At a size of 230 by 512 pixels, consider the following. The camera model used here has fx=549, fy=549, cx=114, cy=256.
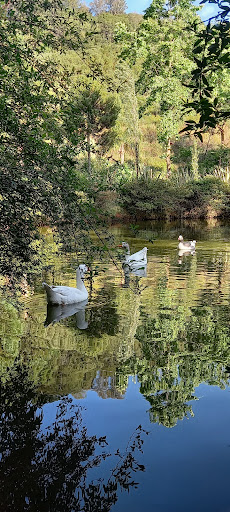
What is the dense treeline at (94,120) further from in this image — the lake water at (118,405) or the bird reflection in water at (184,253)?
the bird reflection in water at (184,253)

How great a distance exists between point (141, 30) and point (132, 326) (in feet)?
115

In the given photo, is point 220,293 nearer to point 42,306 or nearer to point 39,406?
point 42,306

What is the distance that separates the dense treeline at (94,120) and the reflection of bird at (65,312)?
1.21 m

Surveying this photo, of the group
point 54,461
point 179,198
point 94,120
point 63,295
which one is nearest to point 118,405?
point 54,461

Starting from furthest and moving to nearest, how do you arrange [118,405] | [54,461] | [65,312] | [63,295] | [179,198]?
[179,198]
[63,295]
[65,312]
[118,405]
[54,461]

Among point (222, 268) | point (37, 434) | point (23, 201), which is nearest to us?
point (37, 434)

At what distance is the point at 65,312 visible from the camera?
11234 mm

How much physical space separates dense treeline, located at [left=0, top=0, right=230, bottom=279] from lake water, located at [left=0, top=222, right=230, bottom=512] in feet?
3.53

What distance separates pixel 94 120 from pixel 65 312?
26.5 m

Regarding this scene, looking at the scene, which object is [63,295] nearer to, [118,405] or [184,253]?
[118,405]

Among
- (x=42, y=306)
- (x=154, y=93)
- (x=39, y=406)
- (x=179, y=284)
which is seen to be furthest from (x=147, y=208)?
(x=39, y=406)

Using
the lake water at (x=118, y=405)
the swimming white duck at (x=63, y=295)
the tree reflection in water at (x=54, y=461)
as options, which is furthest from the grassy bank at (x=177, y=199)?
the tree reflection in water at (x=54, y=461)

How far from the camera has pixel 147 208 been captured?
34.6 metres

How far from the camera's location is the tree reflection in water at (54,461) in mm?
4539
